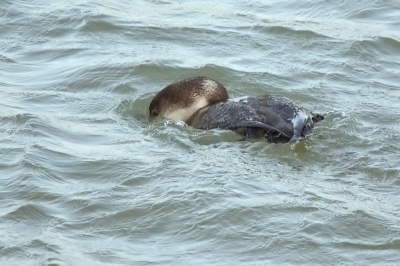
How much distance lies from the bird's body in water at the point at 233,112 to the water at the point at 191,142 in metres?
0.11

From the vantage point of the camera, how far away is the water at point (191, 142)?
5.55 meters

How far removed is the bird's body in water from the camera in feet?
22.7

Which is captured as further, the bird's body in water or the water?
the bird's body in water

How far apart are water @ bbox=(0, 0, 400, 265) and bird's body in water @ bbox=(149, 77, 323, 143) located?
108mm

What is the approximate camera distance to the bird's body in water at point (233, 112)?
6.92 m

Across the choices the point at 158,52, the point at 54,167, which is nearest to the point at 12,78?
the point at 158,52

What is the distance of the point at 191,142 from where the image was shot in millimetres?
7266

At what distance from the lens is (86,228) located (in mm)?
5730

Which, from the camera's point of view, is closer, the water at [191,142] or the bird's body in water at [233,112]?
the water at [191,142]

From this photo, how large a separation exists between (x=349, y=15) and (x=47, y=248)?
705 cm

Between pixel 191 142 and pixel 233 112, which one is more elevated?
pixel 233 112

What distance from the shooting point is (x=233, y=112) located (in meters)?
7.21

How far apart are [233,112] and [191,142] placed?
Result: 0.43 metres

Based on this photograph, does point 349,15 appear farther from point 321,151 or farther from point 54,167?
point 54,167
